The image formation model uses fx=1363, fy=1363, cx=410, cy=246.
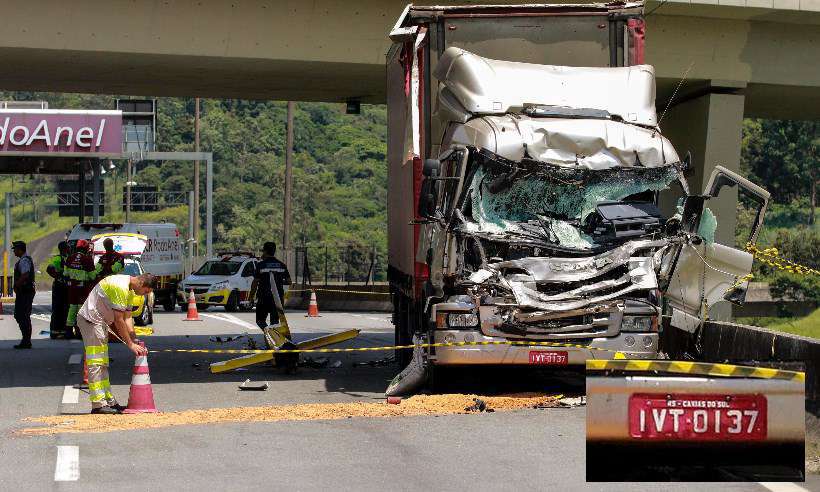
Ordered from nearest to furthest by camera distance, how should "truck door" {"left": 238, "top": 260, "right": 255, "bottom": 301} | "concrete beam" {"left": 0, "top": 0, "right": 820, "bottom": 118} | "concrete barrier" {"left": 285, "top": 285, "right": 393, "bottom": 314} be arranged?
"concrete beam" {"left": 0, "top": 0, "right": 820, "bottom": 118} → "concrete barrier" {"left": 285, "top": 285, "right": 393, "bottom": 314} → "truck door" {"left": 238, "top": 260, "right": 255, "bottom": 301}

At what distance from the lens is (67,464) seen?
1004 cm

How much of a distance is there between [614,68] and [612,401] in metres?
7.27

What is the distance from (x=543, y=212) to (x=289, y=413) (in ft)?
10.8

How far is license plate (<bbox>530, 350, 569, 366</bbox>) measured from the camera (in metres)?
13.6

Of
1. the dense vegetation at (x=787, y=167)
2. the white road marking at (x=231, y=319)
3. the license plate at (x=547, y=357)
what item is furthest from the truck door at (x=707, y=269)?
the dense vegetation at (x=787, y=167)

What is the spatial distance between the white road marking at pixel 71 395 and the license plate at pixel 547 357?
5000 millimetres

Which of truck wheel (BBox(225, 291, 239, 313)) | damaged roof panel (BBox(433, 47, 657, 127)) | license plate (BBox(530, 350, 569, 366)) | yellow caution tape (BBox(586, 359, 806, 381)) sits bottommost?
truck wheel (BBox(225, 291, 239, 313))

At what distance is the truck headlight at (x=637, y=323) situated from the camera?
13.7 metres

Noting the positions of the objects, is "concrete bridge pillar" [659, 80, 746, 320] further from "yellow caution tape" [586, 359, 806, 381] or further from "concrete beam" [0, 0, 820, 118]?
"yellow caution tape" [586, 359, 806, 381]

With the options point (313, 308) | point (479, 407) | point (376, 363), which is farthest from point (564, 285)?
point (313, 308)

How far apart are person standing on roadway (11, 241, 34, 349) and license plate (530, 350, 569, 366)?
1173cm

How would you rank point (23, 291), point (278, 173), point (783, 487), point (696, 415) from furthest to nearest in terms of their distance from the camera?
point (278, 173) → point (23, 291) → point (783, 487) → point (696, 415)

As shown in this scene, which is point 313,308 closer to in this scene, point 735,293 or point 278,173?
point 735,293

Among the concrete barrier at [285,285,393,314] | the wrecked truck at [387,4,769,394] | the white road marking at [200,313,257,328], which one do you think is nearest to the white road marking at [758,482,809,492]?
the wrecked truck at [387,4,769,394]
